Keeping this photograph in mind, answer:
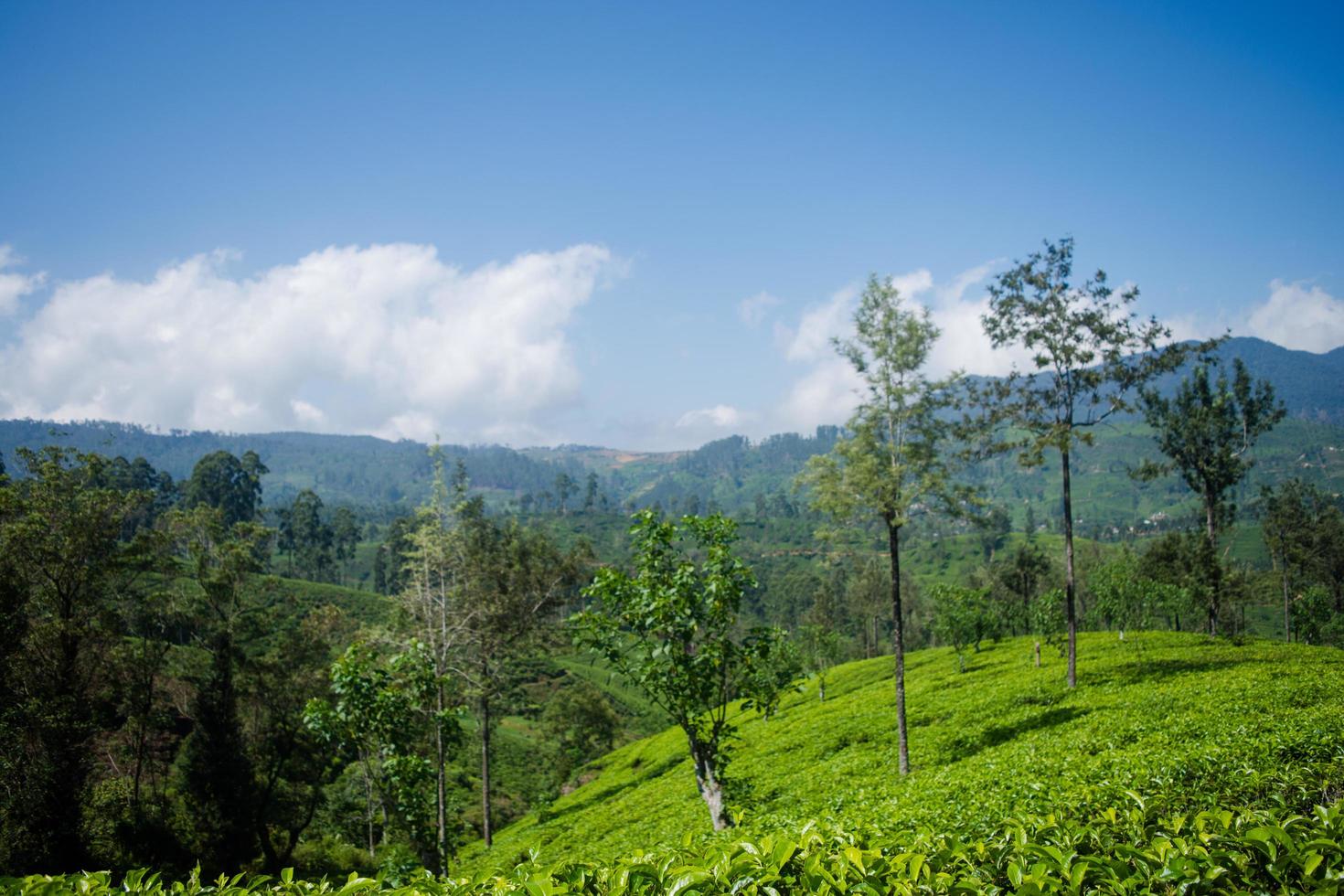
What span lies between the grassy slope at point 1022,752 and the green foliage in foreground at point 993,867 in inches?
52.6

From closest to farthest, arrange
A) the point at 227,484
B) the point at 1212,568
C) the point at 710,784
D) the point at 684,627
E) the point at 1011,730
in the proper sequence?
1. the point at 684,627
2. the point at 710,784
3. the point at 1011,730
4. the point at 1212,568
5. the point at 227,484

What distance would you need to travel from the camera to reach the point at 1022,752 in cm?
1706

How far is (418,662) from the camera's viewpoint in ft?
52.8

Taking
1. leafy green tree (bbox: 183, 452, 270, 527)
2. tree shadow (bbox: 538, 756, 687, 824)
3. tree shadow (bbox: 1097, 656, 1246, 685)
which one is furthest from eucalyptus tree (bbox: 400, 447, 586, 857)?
leafy green tree (bbox: 183, 452, 270, 527)

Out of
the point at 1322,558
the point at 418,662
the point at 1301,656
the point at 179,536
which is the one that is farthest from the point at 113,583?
the point at 1322,558

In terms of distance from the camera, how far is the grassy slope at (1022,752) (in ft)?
28.1

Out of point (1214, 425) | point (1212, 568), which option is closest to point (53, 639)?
point (1212, 568)

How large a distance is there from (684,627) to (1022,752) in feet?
37.3

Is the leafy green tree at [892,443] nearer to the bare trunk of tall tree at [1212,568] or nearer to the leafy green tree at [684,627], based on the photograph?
the leafy green tree at [684,627]

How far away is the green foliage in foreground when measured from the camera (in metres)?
3.79

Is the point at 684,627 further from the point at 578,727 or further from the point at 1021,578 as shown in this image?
the point at 1021,578

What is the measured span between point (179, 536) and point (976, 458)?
40266 mm

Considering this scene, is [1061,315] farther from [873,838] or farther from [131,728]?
[131,728]

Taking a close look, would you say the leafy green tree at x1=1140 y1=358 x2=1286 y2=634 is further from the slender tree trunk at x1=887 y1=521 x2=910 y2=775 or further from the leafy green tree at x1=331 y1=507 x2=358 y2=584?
the leafy green tree at x1=331 y1=507 x2=358 y2=584
